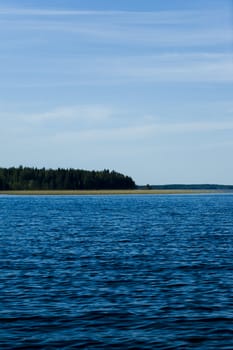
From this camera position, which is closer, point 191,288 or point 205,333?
point 205,333

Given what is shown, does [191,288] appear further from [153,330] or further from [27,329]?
[27,329]

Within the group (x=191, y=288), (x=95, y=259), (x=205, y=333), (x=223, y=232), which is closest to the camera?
(x=205, y=333)

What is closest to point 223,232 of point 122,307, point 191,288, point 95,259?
point 95,259

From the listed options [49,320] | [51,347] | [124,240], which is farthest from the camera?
[124,240]

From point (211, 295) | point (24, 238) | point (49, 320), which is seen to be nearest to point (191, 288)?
point (211, 295)

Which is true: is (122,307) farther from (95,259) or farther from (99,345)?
(95,259)

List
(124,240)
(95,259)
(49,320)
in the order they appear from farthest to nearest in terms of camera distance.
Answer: (124,240) < (95,259) < (49,320)

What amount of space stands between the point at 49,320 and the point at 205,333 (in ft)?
20.7

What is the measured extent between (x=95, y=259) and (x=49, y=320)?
19.2m

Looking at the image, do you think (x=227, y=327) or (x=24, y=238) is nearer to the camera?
(x=227, y=327)

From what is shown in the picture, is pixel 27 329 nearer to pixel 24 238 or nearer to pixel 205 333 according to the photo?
pixel 205 333

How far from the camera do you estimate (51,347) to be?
68.1 feet

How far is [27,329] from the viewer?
905 inches

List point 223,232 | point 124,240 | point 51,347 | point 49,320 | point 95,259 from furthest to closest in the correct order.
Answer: point 223,232
point 124,240
point 95,259
point 49,320
point 51,347
